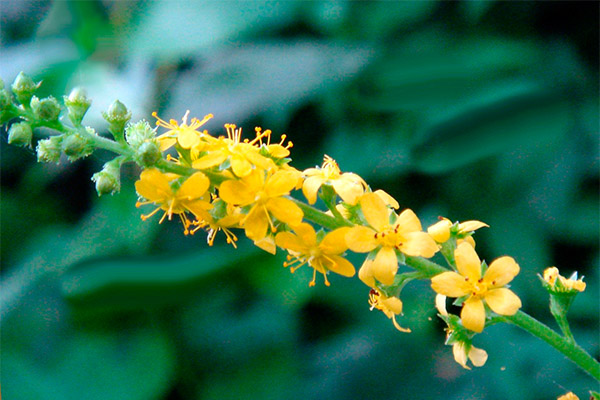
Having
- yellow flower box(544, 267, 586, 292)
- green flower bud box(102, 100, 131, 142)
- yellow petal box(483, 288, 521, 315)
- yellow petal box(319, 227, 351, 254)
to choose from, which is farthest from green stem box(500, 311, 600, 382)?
green flower bud box(102, 100, 131, 142)

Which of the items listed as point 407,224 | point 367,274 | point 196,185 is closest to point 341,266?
point 367,274

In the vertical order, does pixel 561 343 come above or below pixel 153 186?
below

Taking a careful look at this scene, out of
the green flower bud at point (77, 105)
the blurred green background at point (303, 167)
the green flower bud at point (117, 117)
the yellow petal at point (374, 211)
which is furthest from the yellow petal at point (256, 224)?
the blurred green background at point (303, 167)

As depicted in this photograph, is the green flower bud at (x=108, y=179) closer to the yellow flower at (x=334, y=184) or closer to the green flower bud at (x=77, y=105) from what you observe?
the green flower bud at (x=77, y=105)

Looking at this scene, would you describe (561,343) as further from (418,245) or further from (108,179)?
(108,179)

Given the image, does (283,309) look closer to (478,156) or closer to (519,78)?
(478,156)

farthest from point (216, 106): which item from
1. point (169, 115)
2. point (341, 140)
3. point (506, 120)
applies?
point (506, 120)
